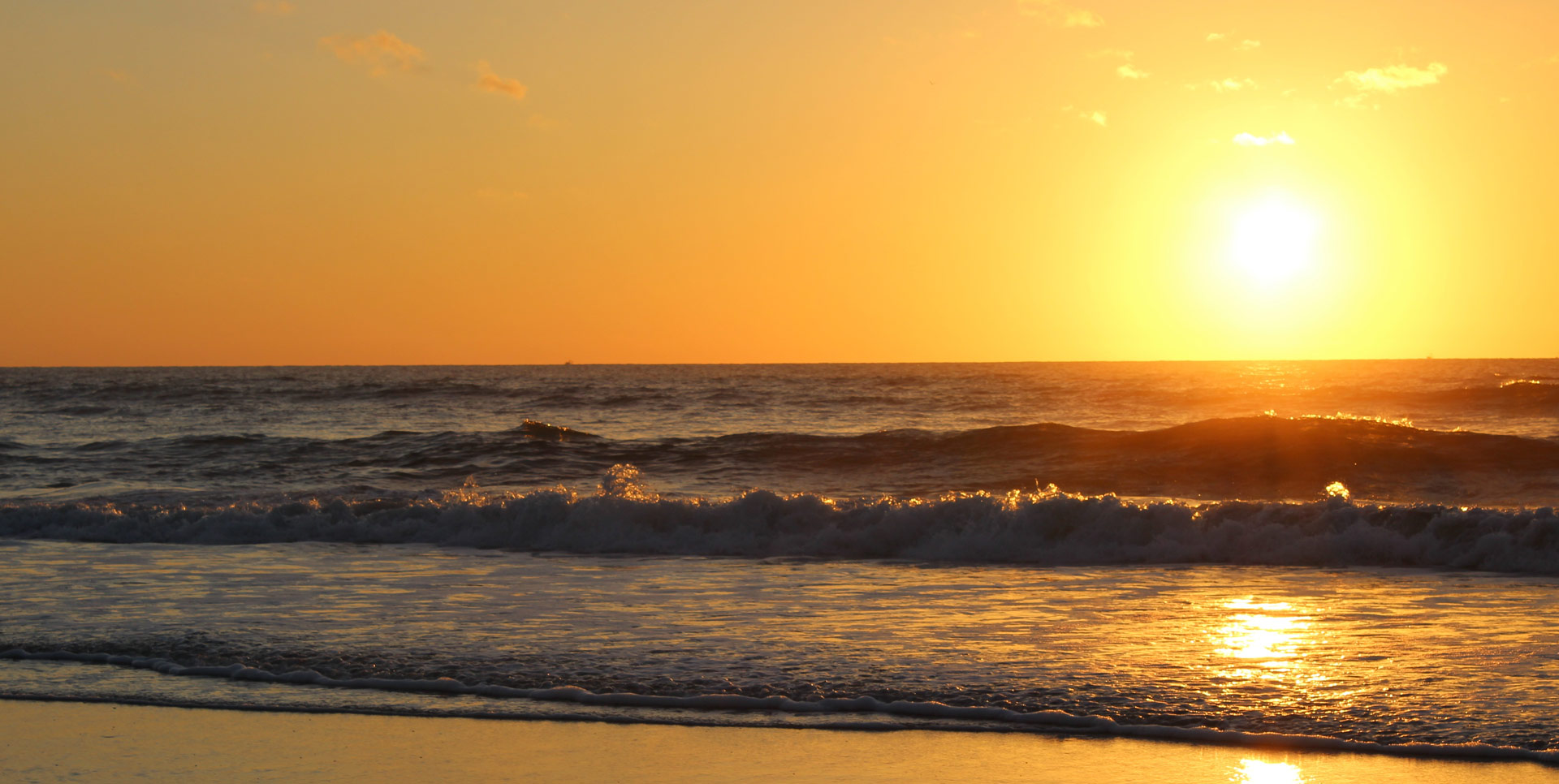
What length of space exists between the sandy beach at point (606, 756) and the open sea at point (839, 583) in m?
0.19

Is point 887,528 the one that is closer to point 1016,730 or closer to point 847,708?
point 847,708

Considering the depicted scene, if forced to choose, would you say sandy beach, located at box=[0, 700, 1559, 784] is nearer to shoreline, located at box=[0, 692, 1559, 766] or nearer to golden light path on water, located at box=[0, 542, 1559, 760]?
shoreline, located at box=[0, 692, 1559, 766]

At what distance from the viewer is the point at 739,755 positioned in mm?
4859

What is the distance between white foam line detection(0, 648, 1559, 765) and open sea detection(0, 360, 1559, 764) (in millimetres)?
19

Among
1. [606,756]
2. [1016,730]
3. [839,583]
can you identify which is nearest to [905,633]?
[1016,730]

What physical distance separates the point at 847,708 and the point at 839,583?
4016 mm

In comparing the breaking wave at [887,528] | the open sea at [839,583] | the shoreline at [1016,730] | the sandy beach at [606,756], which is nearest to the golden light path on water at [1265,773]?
the sandy beach at [606,756]

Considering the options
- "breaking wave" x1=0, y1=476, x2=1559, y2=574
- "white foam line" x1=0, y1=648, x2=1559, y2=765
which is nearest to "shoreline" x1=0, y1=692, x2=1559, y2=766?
"white foam line" x1=0, y1=648, x2=1559, y2=765

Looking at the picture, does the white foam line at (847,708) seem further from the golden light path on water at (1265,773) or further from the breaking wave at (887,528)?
the breaking wave at (887,528)

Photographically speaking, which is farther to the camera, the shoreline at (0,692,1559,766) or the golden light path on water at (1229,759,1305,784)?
the shoreline at (0,692,1559,766)

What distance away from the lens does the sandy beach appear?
4.57 meters

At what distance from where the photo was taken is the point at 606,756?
4.88m

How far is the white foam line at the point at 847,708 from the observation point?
15.6 ft

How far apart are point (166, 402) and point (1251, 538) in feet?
142
